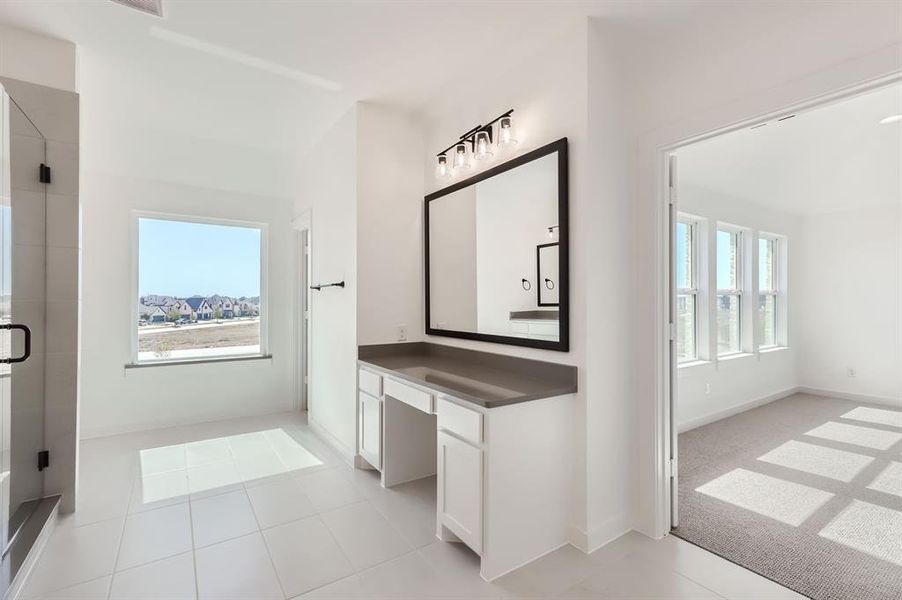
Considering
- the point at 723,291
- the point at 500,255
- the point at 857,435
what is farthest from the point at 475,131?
the point at 857,435

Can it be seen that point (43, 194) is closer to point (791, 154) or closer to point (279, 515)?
point (279, 515)

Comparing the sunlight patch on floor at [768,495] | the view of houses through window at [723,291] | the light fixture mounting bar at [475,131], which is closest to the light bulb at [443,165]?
the light fixture mounting bar at [475,131]

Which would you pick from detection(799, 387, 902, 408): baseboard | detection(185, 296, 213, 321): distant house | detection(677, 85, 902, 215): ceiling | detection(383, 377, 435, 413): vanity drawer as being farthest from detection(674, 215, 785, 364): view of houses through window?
detection(185, 296, 213, 321): distant house

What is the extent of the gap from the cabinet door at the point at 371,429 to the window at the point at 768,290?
17.3 feet

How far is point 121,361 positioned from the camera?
3.99 meters

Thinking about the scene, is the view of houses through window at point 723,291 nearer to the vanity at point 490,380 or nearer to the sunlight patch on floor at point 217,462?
the vanity at point 490,380

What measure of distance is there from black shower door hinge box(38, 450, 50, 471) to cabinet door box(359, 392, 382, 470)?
1.80 m

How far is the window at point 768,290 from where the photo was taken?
5531mm

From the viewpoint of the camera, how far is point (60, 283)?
2.45m

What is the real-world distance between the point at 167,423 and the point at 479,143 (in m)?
4.05

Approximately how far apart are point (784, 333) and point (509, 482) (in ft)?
19.0

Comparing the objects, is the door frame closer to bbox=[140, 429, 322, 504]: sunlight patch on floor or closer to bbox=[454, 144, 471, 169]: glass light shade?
bbox=[454, 144, 471, 169]: glass light shade

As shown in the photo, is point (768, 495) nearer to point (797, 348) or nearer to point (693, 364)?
point (693, 364)

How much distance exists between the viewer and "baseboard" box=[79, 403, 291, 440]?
3850mm
